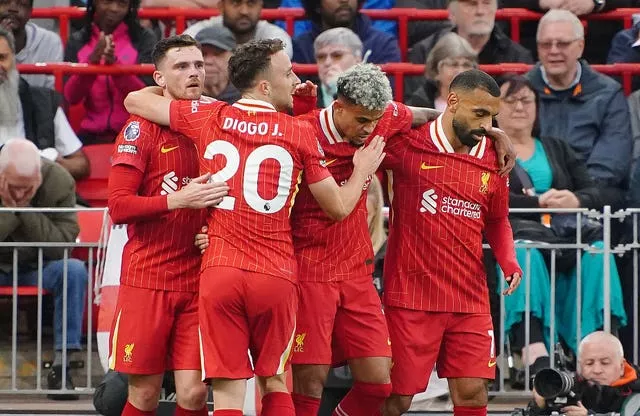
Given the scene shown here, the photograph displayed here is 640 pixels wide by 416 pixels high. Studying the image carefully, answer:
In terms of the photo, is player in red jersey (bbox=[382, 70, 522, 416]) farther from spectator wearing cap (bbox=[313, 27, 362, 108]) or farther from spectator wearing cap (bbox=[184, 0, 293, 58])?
spectator wearing cap (bbox=[184, 0, 293, 58])

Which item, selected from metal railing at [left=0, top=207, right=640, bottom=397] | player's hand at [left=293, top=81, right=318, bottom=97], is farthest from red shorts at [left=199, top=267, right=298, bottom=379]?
metal railing at [left=0, top=207, right=640, bottom=397]

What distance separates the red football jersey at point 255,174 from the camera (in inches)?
275

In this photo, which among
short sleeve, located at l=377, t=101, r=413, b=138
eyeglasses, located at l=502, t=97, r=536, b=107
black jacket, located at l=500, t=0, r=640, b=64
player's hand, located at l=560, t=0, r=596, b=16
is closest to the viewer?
short sleeve, located at l=377, t=101, r=413, b=138

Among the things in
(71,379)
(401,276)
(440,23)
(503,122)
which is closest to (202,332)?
(401,276)

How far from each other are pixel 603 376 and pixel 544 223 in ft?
4.21

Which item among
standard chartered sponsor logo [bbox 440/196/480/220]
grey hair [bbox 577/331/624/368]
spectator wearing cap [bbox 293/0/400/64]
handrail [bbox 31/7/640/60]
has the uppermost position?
handrail [bbox 31/7/640/60]

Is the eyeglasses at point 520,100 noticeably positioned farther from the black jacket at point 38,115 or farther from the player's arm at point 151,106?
the player's arm at point 151,106

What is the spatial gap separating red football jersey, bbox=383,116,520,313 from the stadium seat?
3.20m

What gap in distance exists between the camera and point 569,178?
988 centimetres

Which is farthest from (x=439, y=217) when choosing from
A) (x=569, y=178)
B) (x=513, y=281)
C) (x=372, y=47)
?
(x=372, y=47)

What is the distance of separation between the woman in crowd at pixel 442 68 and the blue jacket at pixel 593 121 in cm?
64

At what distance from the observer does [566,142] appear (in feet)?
33.3

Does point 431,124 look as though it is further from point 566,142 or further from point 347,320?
point 566,142

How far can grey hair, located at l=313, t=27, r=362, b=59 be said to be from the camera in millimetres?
10672
